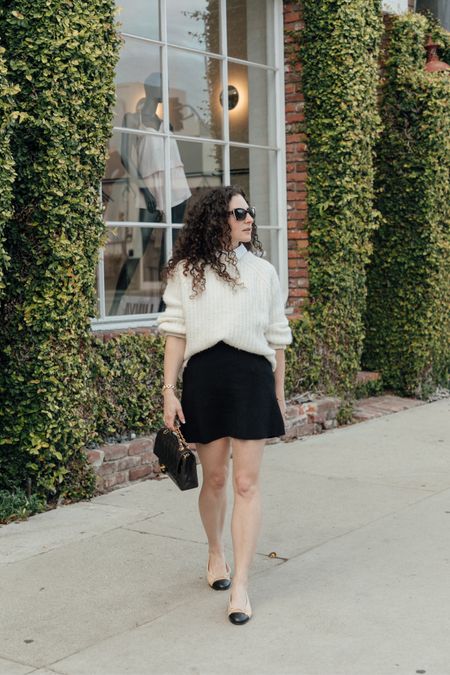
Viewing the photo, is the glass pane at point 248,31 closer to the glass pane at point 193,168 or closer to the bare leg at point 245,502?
the glass pane at point 193,168

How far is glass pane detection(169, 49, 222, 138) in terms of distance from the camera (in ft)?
24.9

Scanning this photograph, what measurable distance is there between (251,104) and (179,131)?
109 cm

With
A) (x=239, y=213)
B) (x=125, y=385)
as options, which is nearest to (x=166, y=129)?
(x=125, y=385)


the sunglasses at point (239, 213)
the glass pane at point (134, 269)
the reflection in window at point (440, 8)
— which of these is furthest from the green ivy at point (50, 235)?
the reflection in window at point (440, 8)

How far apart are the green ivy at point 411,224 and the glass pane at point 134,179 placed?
279 centimetres

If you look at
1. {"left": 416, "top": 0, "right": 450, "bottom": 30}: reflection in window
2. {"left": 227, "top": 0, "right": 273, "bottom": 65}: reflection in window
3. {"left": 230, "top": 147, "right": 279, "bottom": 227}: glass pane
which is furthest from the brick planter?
{"left": 416, "top": 0, "right": 450, "bottom": 30}: reflection in window

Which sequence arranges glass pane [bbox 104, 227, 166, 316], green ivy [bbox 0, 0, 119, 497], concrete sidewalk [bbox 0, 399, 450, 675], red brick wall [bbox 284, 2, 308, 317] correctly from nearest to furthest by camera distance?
concrete sidewalk [bbox 0, 399, 450, 675]
green ivy [bbox 0, 0, 119, 497]
glass pane [bbox 104, 227, 166, 316]
red brick wall [bbox 284, 2, 308, 317]

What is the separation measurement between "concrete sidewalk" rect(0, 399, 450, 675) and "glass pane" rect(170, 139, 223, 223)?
87.3 inches

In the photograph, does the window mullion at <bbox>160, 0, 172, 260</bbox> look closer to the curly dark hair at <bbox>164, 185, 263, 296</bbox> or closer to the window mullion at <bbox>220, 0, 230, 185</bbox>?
the window mullion at <bbox>220, 0, 230, 185</bbox>

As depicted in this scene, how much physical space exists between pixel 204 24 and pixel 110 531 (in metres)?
4.31

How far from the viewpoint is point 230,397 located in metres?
4.22

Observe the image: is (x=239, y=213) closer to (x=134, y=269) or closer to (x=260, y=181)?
(x=134, y=269)

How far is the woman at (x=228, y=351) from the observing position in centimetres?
421

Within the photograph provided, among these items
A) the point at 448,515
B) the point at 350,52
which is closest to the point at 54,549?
the point at 448,515
